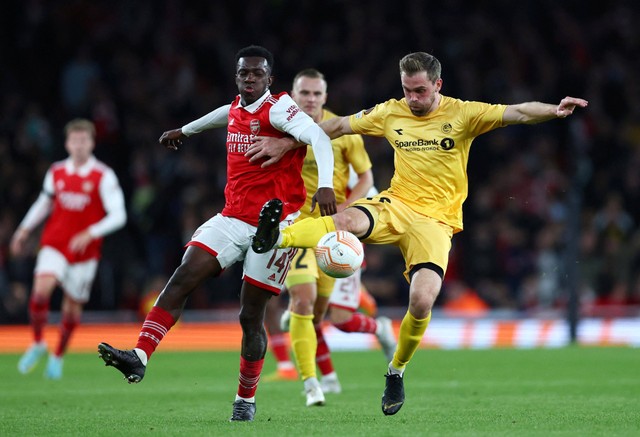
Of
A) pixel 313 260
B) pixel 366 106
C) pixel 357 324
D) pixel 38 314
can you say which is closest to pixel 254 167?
pixel 313 260

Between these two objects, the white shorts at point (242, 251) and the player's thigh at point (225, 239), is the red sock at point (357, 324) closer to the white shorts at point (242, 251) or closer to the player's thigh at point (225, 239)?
the white shorts at point (242, 251)

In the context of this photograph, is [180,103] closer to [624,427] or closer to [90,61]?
[90,61]

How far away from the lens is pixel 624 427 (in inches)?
275

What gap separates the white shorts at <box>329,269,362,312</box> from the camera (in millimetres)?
10891

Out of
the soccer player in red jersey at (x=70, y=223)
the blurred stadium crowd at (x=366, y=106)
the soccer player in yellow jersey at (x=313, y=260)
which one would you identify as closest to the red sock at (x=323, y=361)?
the soccer player in yellow jersey at (x=313, y=260)

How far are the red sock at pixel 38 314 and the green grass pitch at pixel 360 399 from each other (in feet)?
1.71

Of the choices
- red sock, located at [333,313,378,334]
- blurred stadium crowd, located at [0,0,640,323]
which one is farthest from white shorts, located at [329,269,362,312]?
blurred stadium crowd, located at [0,0,640,323]

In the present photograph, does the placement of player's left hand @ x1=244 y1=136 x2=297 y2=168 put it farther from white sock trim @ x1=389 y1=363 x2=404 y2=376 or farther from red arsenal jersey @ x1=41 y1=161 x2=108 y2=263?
red arsenal jersey @ x1=41 y1=161 x2=108 y2=263

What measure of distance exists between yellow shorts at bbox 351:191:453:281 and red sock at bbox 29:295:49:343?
5796mm

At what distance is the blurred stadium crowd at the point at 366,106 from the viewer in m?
18.1

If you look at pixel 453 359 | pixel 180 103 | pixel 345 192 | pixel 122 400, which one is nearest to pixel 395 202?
pixel 345 192

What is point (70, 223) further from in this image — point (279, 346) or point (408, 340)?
point (408, 340)

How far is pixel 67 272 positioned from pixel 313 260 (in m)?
4.08

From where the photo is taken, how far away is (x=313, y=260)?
988 cm
